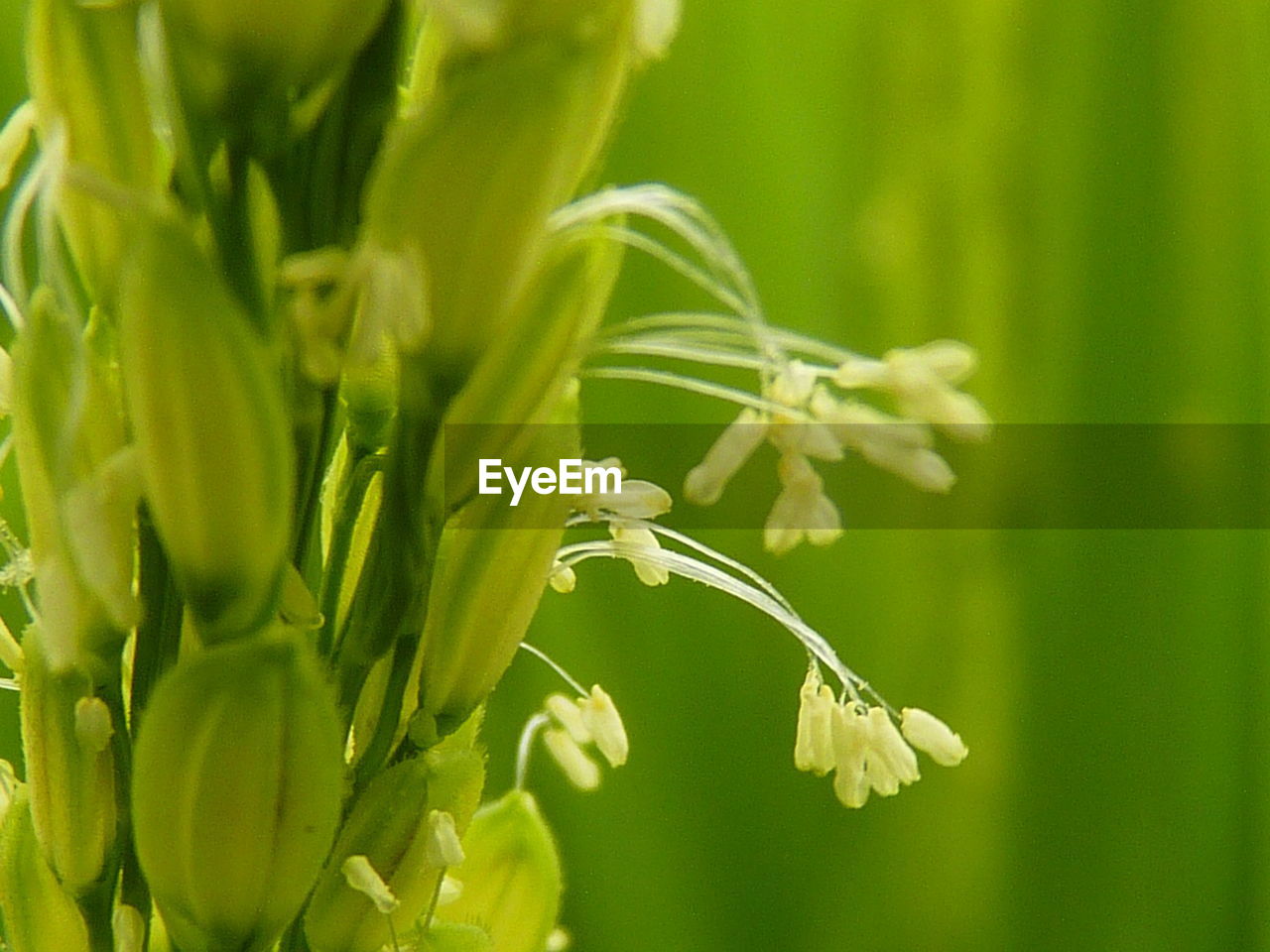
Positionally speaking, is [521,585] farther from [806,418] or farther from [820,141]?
[820,141]

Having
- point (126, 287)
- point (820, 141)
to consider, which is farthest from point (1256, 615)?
point (126, 287)

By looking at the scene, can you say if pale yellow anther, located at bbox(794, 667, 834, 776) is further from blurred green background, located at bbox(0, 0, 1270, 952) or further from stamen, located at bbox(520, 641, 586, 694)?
blurred green background, located at bbox(0, 0, 1270, 952)

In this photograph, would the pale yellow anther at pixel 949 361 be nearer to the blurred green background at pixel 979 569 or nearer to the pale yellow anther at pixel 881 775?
the pale yellow anther at pixel 881 775

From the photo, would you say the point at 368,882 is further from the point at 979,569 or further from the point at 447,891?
the point at 979,569

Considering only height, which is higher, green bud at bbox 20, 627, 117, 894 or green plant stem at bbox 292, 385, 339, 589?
green plant stem at bbox 292, 385, 339, 589

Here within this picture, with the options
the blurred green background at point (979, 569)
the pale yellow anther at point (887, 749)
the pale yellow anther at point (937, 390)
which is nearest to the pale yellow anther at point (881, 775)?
the pale yellow anther at point (887, 749)

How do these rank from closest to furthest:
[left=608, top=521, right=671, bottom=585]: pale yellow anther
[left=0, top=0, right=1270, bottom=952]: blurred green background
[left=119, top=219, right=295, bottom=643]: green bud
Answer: [left=119, top=219, right=295, bottom=643]: green bud → [left=608, top=521, right=671, bottom=585]: pale yellow anther → [left=0, top=0, right=1270, bottom=952]: blurred green background

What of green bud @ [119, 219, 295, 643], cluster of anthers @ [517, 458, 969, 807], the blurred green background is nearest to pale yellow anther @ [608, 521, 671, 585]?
cluster of anthers @ [517, 458, 969, 807]
